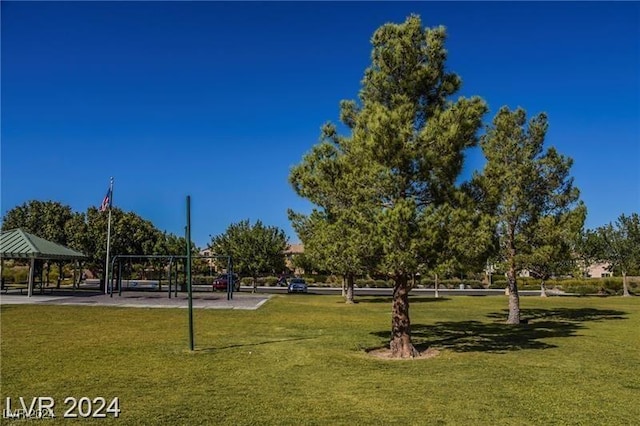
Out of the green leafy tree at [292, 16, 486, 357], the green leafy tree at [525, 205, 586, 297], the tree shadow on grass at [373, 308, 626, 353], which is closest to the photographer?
the green leafy tree at [292, 16, 486, 357]

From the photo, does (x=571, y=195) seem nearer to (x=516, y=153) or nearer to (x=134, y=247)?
(x=516, y=153)

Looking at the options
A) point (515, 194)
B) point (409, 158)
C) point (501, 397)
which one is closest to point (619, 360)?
point (501, 397)

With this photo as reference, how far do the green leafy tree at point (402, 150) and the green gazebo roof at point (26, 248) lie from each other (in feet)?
72.7

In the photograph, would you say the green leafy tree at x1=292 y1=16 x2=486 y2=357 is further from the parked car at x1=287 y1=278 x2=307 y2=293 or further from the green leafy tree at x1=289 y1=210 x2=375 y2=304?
the parked car at x1=287 y1=278 x2=307 y2=293

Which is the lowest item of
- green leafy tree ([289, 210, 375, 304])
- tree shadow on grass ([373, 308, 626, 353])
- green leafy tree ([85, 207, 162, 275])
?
tree shadow on grass ([373, 308, 626, 353])

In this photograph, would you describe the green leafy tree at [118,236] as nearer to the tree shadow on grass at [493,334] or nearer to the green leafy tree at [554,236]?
the tree shadow on grass at [493,334]

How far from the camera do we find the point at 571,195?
2162 cm

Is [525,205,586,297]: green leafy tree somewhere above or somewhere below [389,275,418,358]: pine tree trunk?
above

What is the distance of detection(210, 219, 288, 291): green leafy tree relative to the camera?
4438 centimetres

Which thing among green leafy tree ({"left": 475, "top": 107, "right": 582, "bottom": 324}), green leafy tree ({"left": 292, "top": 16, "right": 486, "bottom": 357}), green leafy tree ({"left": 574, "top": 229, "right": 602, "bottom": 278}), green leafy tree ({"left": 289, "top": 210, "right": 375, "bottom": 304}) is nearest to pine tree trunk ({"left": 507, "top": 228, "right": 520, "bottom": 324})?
green leafy tree ({"left": 475, "top": 107, "right": 582, "bottom": 324})

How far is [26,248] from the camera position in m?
29.4

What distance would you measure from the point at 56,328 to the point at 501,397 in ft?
43.9

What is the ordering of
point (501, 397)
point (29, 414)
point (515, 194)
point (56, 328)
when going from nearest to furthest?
1. point (29, 414)
2. point (501, 397)
3. point (56, 328)
4. point (515, 194)

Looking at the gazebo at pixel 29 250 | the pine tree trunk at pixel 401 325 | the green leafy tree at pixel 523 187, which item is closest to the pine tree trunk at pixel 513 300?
the green leafy tree at pixel 523 187
